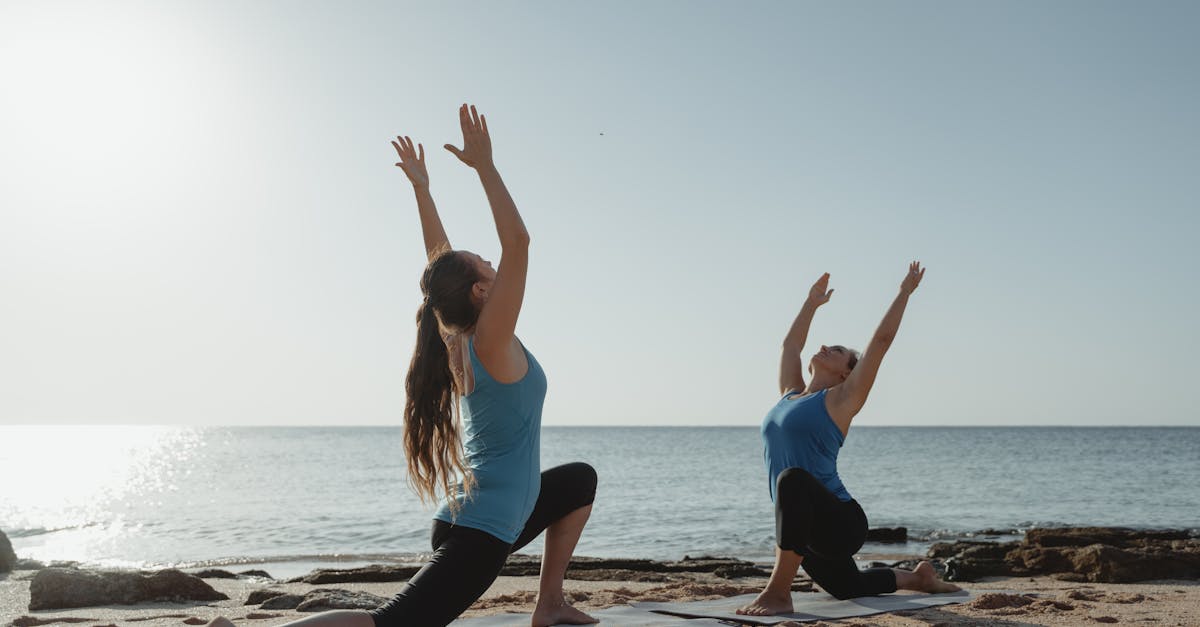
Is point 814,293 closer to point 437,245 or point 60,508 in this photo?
point 437,245

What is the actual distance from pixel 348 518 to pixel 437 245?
18.5 metres

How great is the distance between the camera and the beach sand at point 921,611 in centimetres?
530

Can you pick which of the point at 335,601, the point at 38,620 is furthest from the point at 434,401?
the point at 38,620

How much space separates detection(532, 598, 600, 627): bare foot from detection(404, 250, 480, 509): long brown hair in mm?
1235

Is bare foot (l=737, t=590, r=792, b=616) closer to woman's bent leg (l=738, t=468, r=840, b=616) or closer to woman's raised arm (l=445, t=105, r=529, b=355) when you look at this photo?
woman's bent leg (l=738, t=468, r=840, b=616)

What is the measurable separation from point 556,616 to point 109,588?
3519 millimetres

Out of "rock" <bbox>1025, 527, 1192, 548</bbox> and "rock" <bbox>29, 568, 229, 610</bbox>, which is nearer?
"rock" <bbox>29, 568, 229, 610</bbox>

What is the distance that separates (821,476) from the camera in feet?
18.0

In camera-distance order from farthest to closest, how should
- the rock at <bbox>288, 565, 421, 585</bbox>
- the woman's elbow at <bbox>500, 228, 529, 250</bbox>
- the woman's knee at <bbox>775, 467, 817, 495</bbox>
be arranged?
1. the rock at <bbox>288, 565, 421, 585</bbox>
2. the woman's knee at <bbox>775, 467, 817, 495</bbox>
3. the woman's elbow at <bbox>500, 228, 529, 250</bbox>

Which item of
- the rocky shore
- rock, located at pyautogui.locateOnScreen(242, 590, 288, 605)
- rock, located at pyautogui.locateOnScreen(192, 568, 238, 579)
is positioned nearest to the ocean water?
rock, located at pyautogui.locateOnScreen(192, 568, 238, 579)

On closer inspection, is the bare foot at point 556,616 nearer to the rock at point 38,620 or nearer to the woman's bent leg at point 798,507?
the woman's bent leg at point 798,507

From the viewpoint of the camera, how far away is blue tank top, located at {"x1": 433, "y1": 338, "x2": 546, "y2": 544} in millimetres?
3723

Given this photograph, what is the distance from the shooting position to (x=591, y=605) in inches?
236

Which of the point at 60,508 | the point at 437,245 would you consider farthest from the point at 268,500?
the point at 437,245
